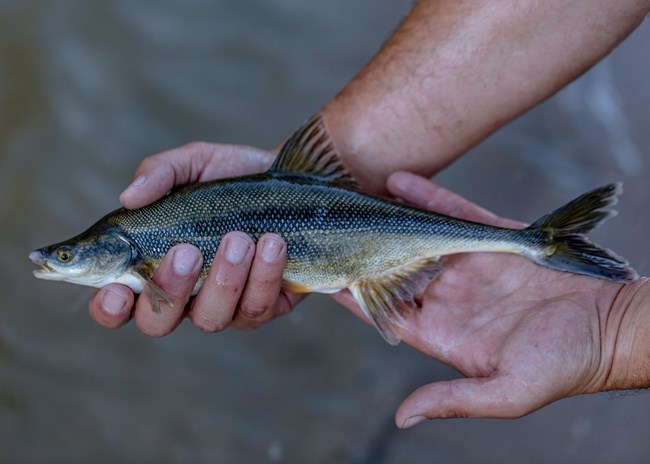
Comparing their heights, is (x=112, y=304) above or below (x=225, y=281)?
below

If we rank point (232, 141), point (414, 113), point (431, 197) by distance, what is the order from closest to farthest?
point (431, 197) → point (414, 113) → point (232, 141)

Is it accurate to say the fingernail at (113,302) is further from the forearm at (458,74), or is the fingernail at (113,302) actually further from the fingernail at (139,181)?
the forearm at (458,74)

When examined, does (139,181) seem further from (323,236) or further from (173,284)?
(323,236)

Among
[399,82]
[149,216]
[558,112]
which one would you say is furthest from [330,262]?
[558,112]

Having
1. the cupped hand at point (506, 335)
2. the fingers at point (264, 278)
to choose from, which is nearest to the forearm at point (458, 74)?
the cupped hand at point (506, 335)

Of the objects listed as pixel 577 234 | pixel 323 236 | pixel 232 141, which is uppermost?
pixel 232 141

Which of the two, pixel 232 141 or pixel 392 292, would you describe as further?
pixel 232 141

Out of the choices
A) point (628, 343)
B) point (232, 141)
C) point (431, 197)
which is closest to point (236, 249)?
point (431, 197)

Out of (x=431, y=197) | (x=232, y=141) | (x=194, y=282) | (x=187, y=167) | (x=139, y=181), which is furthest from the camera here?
(x=232, y=141)
